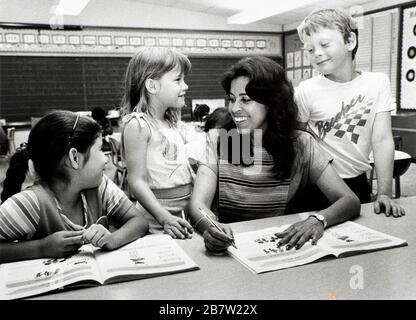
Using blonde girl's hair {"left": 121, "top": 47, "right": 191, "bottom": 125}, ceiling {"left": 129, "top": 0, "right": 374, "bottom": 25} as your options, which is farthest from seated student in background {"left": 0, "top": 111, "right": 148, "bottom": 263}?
ceiling {"left": 129, "top": 0, "right": 374, "bottom": 25}

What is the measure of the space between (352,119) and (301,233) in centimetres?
76

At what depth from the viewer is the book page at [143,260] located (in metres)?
0.98

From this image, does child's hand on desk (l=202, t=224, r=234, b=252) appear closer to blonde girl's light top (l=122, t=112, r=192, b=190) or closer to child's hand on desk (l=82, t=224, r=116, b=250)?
child's hand on desk (l=82, t=224, r=116, b=250)

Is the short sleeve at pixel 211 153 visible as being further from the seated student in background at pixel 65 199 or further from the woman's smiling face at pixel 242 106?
the seated student in background at pixel 65 199

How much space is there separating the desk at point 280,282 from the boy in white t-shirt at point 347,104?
69 cm

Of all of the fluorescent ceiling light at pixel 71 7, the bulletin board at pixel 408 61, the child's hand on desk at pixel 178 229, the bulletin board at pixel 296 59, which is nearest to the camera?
the child's hand on desk at pixel 178 229

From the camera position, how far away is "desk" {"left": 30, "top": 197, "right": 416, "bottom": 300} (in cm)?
88

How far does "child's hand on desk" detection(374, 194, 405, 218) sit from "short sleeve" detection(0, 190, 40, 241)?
115 cm

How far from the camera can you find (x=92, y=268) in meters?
1.01

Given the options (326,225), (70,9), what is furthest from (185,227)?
(70,9)

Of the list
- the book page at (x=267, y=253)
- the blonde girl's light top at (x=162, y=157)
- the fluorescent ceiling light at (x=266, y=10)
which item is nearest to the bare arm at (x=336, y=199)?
the book page at (x=267, y=253)

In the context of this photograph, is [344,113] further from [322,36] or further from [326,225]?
[326,225]

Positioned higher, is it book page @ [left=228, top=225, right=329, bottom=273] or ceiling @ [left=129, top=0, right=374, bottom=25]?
ceiling @ [left=129, top=0, right=374, bottom=25]

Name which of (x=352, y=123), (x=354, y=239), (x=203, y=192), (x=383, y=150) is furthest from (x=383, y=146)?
(x=203, y=192)
